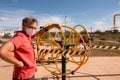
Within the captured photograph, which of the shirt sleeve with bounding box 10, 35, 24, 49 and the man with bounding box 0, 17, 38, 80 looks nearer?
the shirt sleeve with bounding box 10, 35, 24, 49

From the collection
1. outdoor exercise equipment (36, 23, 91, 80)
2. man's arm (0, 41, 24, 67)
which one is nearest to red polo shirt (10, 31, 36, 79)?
man's arm (0, 41, 24, 67)

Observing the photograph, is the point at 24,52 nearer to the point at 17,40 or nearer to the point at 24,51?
the point at 24,51

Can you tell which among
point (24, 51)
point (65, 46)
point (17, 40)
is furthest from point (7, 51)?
point (65, 46)

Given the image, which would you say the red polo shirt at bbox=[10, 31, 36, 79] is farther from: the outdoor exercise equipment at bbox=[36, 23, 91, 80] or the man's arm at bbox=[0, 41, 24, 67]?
the outdoor exercise equipment at bbox=[36, 23, 91, 80]

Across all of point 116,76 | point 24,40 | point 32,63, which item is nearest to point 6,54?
point 24,40

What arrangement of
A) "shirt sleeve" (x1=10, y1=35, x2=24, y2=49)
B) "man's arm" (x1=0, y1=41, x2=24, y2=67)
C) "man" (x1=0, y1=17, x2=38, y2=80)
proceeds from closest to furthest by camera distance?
"man's arm" (x1=0, y1=41, x2=24, y2=67)
"shirt sleeve" (x1=10, y1=35, x2=24, y2=49)
"man" (x1=0, y1=17, x2=38, y2=80)

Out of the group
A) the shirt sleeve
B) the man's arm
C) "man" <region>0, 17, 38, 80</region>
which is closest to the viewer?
the man's arm

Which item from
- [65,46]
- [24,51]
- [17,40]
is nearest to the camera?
[17,40]

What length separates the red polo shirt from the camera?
8.68ft

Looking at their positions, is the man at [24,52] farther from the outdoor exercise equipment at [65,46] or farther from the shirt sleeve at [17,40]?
the outdoor exercise equipment at [65,46]

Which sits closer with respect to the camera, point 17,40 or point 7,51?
point 7,51

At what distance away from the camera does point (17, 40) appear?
2514 millimetres

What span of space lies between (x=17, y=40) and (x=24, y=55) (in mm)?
286

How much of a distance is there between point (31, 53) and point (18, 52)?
21 cm
